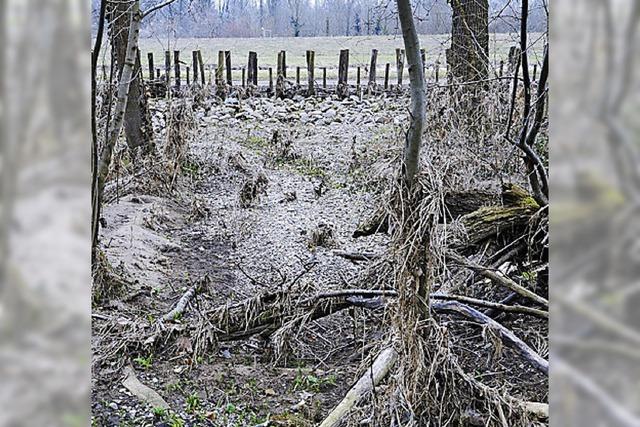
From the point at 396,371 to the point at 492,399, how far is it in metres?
0.21

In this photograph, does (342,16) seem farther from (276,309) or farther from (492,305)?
A: (492,305)

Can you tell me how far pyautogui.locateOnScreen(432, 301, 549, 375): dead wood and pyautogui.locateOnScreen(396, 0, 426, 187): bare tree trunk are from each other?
0.62 metres

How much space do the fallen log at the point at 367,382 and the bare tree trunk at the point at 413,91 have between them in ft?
1.58

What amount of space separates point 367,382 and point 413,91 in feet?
2.51

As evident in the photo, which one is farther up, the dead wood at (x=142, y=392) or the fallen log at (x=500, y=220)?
the fallen log at (x=500, y=220)

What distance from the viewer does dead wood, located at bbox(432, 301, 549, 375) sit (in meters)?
1.63

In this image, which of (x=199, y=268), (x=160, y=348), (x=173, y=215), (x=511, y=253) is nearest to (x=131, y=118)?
(x=173, y=215)

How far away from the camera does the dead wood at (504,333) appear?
1.63 meters
